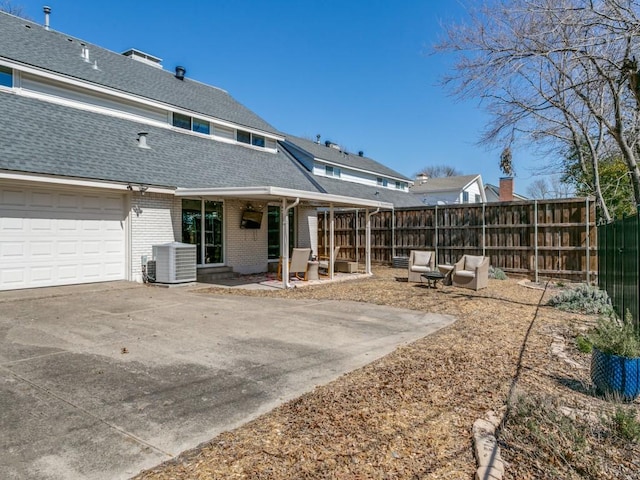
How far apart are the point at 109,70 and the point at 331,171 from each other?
515 inches

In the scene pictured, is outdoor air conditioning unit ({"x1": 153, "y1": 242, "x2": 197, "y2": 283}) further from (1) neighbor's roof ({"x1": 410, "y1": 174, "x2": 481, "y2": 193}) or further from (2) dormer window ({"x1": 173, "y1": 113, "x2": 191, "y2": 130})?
(1) neighbor's roof ({"x1": 410, "y1": 174, "x2": 481, "y2": 193})

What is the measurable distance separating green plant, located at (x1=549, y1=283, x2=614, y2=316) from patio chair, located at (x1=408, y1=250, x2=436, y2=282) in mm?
4032

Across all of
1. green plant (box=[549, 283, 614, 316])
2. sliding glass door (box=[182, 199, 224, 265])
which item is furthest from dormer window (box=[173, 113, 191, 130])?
green plant (box=[549, 283, 614, 316])

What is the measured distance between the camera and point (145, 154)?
12883 mm

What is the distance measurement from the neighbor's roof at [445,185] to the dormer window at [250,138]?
68.7ft

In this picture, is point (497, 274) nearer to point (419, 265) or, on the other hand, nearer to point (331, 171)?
point (419, 265)

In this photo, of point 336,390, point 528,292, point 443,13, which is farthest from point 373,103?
point 336,390

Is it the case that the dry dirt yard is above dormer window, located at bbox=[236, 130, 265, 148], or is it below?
below

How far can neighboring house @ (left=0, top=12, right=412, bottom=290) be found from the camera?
32.6ft

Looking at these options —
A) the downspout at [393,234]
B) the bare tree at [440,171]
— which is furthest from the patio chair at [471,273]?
the bare tree at [440,171]

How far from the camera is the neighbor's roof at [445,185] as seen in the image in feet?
116

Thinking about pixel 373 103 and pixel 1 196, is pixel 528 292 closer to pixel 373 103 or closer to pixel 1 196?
pixel 373 103

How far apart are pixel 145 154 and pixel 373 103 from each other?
9207 millimetres

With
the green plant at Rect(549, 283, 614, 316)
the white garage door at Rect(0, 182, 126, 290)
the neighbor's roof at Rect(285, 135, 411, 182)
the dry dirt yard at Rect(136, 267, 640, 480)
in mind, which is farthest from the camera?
the neighbor's roof at Rect(285, 135, 411, 182)
